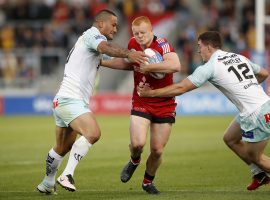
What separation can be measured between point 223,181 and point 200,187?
79cm

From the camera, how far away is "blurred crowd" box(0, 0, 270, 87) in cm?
2905

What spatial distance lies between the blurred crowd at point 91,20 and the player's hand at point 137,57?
18007 millimetres

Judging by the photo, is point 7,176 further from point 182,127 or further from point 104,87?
point 104,87

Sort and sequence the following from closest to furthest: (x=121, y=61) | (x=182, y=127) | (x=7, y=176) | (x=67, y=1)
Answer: (x=121, y=61) < (x=7, y=176) < (x=182, y=127) < (x=67, y=1)

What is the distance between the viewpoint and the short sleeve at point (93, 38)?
10539mm

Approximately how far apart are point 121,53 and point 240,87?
5.53 ft

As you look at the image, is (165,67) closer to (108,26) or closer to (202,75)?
(202,75)

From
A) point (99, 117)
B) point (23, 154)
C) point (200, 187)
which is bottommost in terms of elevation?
point (99, 117)

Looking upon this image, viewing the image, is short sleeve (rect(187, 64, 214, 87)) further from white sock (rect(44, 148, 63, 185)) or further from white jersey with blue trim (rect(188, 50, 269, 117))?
white sock (rect(44, 148, 63, 185))

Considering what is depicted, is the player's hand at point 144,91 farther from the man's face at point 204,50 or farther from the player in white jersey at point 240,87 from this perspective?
the man's face at point 204,50

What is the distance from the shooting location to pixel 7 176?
1334 cm

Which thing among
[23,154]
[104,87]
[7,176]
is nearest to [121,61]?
[7,176]

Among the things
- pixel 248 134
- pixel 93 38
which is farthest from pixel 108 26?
pixel 248 134

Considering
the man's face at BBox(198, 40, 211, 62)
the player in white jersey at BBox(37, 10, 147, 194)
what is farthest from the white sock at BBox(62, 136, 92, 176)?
the man's face at BBox(198, 40, 211, 62)
